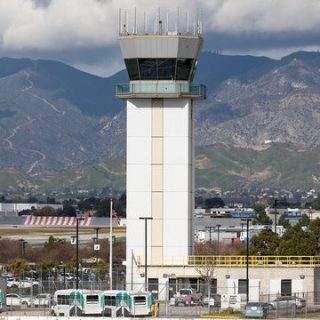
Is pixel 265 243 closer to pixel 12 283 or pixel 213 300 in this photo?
pixel 12 283

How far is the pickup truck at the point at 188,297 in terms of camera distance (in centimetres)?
8275

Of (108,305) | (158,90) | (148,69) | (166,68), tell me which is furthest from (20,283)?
(108,305)

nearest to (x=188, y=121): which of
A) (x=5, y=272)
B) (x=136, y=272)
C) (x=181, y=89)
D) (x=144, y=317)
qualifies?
(x=181, y=89)

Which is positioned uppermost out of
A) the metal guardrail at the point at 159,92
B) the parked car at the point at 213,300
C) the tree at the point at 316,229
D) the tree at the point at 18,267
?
the metal guardrail at the point at 159,92

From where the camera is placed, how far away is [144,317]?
70312mm

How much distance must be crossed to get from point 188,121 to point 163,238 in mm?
7283

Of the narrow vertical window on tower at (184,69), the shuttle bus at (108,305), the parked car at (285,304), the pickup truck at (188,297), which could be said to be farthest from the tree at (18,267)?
the shuttle bus at (108,305)

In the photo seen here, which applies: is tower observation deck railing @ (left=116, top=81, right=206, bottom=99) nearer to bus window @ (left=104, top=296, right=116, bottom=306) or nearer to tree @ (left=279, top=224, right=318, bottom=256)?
tree @ (left=279, top=224, right=318, bottom=256)

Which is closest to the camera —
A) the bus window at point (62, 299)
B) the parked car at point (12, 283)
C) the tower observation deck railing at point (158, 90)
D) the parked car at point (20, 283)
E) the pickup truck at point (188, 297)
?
the bus window at point (62, 299)

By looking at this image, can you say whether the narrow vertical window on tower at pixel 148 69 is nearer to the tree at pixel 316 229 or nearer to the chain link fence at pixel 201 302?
the chain link fence at pixel 201 302

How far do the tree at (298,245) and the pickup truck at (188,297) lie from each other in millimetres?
13842

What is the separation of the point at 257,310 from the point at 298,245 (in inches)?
1153

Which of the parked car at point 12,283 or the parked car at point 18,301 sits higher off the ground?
the parked car at point 12,283

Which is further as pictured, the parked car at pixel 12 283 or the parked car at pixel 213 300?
the parked car at pixel 12 283
